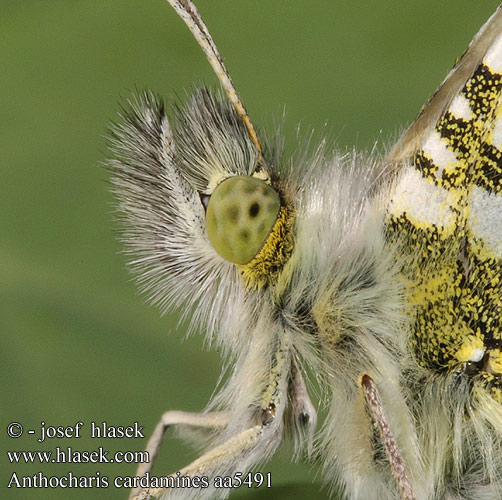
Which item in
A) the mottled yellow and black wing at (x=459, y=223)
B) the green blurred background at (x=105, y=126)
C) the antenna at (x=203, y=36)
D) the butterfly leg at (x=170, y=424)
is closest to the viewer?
the antenna at (x=203, y=36)

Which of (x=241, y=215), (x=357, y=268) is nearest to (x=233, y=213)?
(x=241, y=215)

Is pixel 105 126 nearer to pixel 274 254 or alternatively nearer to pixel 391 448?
pixel 274 254

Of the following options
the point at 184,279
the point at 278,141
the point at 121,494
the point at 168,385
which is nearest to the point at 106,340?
the point at 168,385

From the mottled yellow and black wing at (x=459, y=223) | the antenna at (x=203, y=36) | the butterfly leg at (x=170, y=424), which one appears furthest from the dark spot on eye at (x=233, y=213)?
the butterfly leg at (x=170, y=424)

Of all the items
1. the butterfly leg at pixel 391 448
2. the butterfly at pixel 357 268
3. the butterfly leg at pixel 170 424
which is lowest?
the butterfly leg at pixel 170 424

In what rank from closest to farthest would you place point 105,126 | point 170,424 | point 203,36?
Result: point 203,36, point 170,424, point 105,126

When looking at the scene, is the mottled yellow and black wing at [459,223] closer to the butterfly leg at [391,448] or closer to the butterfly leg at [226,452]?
the butterfly leg at [391,448]

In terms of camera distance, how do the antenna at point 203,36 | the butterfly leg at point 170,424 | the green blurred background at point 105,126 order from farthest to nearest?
the green blurred background at point 105,126, the butterfly leg at point 170,424, the antenna at point 203,36

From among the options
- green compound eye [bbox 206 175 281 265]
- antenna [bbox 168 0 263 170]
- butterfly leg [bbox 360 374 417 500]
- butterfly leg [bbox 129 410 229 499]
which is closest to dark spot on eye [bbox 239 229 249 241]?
green compound eye [bbox 206 175 281 265]
